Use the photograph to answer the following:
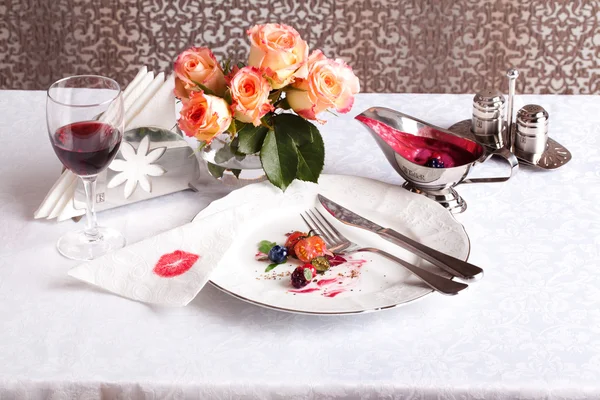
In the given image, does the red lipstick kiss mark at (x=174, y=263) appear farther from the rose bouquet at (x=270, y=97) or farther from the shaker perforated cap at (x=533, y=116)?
the shaker perforated cap at (x=533, y=116)

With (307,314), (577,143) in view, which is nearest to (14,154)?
(307,314)

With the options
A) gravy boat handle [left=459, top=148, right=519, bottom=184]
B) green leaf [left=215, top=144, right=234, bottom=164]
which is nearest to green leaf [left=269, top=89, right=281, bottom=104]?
green leaf [left=215, top=144, right=234, bottom=164]

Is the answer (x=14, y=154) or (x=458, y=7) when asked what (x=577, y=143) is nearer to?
(x=14, y=154)

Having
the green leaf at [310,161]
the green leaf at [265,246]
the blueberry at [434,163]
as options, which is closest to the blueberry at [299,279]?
the green leaf at [265,246]

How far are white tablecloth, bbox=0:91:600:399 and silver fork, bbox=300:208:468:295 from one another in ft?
0.13

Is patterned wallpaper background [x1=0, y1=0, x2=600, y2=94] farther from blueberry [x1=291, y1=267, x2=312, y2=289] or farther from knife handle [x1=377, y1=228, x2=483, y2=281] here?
blueberry [x1=291, y1=267, x2=312, y2=289]

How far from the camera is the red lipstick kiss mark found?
1.06m

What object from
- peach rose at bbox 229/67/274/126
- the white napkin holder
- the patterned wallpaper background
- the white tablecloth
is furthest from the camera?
the patterned wallpaper background

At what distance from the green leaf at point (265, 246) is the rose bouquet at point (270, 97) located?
0.31 feet

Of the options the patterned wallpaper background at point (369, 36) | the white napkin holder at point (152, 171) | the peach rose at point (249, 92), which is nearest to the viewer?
the peach rose at point (249, 92)

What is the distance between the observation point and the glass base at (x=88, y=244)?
44.6 inches

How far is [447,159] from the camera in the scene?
4.30ft

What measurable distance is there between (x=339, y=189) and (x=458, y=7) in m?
1.53

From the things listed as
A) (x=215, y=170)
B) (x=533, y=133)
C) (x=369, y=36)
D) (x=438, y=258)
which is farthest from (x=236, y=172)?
(x=369, y=36)
